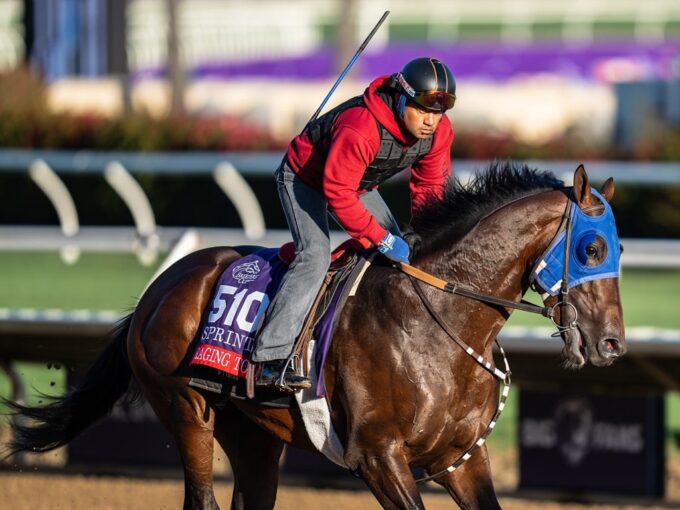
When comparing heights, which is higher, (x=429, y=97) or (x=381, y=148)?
(x=429, y=97)

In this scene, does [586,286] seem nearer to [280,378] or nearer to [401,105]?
[401,105]

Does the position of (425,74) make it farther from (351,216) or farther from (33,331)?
(33,331)

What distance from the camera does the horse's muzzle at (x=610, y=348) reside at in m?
4.14

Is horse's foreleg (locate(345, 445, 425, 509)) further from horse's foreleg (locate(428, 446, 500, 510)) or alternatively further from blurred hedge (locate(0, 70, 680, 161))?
blurred hedge (locate(0, 70, 680, 161))

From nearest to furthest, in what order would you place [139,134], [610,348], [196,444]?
[610,348], [196,444], [139,134]

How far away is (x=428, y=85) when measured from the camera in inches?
170

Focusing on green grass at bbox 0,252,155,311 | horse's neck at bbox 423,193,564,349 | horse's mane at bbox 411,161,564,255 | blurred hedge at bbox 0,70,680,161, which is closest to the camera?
horse's neck at bbox 423,193,564,349

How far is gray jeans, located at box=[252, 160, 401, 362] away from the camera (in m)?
4.48

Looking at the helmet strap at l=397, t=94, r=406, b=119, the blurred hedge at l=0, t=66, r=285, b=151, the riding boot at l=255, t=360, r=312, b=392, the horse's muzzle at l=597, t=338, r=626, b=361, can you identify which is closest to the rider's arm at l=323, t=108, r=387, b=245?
the helmet strap at l=397, t=94, r=406, b=119

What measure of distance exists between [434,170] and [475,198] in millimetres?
323

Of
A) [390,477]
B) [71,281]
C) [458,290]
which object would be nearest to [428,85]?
[458,290]

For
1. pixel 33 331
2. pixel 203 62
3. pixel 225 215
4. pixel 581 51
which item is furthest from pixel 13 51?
pixel 33 331

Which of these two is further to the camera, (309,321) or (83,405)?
(83,405)

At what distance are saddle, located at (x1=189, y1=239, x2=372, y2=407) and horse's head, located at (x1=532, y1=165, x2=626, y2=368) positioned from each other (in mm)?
693
